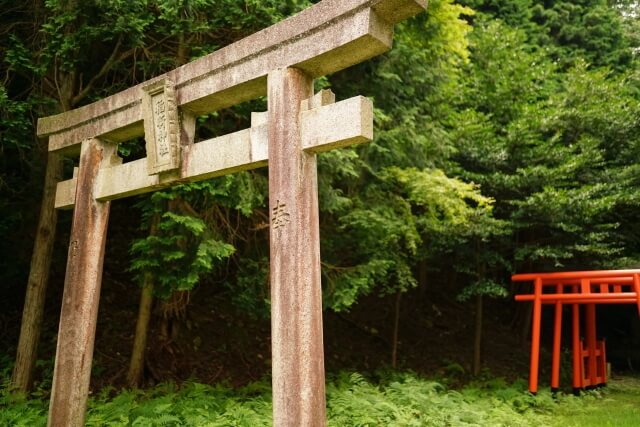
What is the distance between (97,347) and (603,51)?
14402 mm

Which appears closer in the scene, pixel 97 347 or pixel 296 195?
pixel 296 195

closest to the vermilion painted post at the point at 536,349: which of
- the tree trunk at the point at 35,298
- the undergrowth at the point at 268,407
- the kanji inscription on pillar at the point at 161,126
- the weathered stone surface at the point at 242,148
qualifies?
the undergrowth at the point at 268,407

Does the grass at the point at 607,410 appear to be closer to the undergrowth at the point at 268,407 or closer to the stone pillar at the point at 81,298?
the undergrowth at the point at 268,407

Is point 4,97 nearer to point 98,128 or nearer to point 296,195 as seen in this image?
point 98,128

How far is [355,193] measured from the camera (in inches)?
360

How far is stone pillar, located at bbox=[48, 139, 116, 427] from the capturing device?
5270 millimetres

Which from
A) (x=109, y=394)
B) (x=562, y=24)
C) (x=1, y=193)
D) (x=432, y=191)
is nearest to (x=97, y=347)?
(x=109, y=394)

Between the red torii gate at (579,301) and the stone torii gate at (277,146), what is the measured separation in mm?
7378

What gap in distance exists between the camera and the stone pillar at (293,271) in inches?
139

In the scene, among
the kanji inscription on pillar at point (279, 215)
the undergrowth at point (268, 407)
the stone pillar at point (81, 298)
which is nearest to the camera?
the kanji inscription on pillar at point (279, 215)

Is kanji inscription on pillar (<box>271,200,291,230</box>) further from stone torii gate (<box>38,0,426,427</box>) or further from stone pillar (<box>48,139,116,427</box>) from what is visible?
stone pillar (<box>48,139,116,427</box>)

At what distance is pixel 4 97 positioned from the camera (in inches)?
249

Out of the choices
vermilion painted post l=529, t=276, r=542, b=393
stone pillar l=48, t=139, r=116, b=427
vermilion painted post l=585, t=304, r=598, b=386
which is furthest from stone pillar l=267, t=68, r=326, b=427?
vermilion painted post l=585, t=304, r=598, b=386

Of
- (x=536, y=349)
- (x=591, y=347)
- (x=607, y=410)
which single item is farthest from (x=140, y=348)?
(x=591, y=347)
